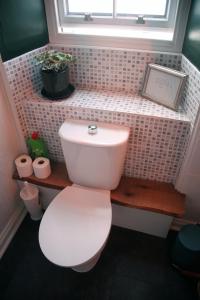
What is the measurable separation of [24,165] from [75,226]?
0.54 metres

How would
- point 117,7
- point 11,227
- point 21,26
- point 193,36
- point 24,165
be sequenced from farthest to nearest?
point 11,227
point 24,165
point 117,7
point 21,26
point 193,36

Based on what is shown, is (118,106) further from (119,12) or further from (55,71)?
(119,12)

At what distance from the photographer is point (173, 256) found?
1.22 meters

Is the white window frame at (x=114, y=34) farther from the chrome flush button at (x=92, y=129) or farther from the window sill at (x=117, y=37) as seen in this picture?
the chrome flush button at (x=92, y=129)

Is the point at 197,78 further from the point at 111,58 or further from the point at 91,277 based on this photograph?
the point at 91,277

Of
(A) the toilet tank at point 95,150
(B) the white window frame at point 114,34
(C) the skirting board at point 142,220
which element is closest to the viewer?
(A) the toilet tank at point 95,150

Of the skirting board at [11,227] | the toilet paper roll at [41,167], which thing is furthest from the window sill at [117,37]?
the skirting board at [11,227]

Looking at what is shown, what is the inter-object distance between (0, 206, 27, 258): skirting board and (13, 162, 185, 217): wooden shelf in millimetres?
300

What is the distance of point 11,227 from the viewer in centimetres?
143

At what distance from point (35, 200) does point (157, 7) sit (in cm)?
139

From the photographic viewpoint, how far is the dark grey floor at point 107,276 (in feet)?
3.83

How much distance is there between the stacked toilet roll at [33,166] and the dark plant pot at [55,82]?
0.43 meters

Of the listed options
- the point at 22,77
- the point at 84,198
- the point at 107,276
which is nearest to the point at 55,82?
the point at 22,77

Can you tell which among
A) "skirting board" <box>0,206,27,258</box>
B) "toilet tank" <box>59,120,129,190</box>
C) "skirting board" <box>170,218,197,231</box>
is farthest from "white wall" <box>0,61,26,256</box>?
"skirting board" <box>170,218,197,231</box>
